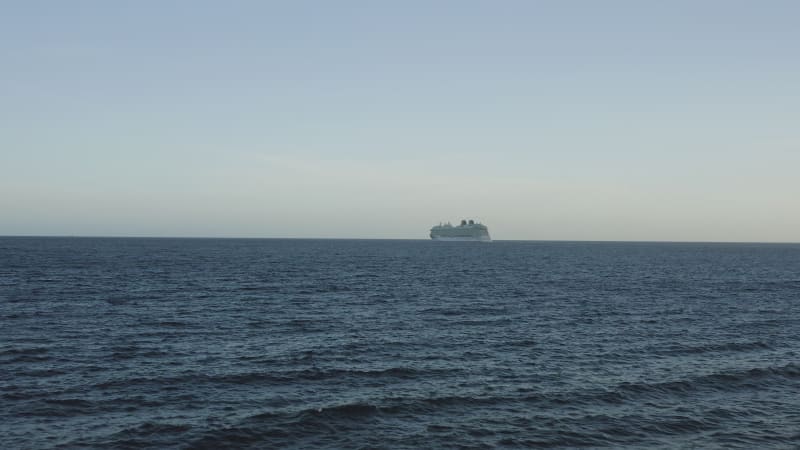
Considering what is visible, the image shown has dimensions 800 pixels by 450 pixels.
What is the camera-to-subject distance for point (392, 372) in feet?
124

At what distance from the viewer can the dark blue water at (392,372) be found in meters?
27.6

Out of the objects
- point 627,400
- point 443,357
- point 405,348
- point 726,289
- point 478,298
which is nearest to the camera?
point 627,400

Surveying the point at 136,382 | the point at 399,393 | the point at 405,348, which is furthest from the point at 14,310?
the point at 399,393

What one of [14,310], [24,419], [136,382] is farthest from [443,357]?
[14,310]

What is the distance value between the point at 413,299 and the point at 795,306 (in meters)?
47.4

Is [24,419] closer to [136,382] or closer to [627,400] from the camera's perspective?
[136,382]

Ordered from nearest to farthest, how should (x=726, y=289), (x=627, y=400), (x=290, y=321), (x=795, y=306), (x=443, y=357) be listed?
1. (x=627, y=400)
2. (x=443, y=357)
3. (x=290, y=321)
4. (x=795, y=306)
5. (x=726, y=289)

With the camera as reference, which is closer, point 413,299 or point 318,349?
point 318,349

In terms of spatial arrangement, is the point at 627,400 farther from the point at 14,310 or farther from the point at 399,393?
the point at 14,310

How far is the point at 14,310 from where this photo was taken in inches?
2382

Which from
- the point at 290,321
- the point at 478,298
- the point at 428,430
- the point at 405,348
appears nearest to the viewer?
the point at 428,430

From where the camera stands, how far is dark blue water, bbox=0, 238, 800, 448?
1086 inches

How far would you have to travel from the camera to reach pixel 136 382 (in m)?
34.7

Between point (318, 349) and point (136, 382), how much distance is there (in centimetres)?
1342
